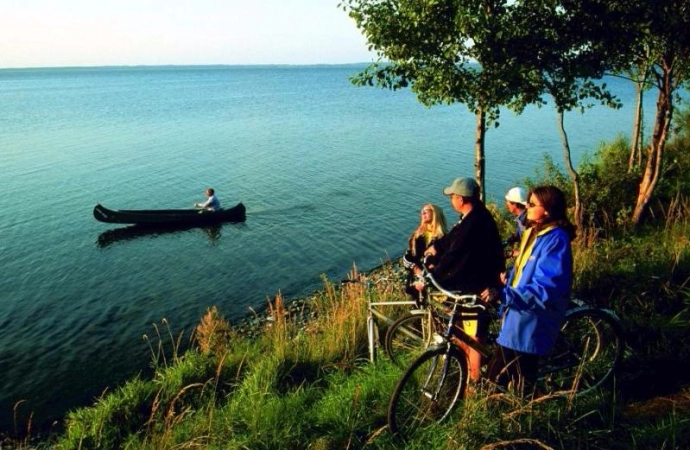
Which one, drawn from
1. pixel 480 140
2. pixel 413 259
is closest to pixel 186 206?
pixel 480 140

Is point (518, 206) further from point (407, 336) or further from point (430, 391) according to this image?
point (430, 391)

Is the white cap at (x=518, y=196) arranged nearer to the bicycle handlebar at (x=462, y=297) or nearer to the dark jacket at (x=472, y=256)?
the dark jacket at (x=472, y=256)

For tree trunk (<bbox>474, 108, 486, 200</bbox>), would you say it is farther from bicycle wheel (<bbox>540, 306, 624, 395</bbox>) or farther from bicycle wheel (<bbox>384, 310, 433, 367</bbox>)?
bicycle wheel (<bbox>540, 306, 624, 395</bbox>)

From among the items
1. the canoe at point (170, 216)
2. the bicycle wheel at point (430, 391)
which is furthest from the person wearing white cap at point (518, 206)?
the canoe at point (170, 216)

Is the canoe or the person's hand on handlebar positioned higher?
the person's hand on handlebar

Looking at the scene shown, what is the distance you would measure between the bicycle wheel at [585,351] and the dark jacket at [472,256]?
0.99 metres

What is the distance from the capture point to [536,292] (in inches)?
160

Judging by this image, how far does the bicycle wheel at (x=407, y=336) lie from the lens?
565 cm

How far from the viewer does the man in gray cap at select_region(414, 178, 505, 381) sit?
4.76 meters

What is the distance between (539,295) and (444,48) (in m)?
7.19

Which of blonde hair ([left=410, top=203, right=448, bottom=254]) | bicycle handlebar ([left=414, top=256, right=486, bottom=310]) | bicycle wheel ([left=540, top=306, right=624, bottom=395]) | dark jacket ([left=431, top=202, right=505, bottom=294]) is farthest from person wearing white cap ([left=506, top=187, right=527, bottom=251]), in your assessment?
bicycle handlebar ([left=414, top=256, right=486, bottom=310])

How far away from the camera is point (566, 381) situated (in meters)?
5.30

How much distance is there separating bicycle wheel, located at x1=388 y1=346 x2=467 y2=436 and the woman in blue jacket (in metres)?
0.39

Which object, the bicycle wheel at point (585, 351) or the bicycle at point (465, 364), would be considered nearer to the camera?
the bicycle at point (465, 364)
